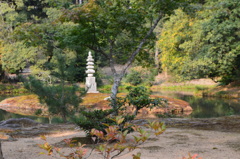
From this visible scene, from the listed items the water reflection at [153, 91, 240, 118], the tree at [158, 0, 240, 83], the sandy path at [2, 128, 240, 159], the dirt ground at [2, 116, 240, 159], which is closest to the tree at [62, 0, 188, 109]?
the dirt ground at [2, 116, 240, 159]

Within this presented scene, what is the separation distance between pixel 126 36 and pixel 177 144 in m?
4.81

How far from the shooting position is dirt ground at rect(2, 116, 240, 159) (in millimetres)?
4547

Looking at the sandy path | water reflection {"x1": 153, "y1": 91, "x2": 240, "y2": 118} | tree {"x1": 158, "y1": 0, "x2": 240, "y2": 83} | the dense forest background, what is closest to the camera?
the sandy path

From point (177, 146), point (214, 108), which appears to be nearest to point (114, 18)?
point (177, 146)

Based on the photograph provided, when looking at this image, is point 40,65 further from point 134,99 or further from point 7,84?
point 134,99

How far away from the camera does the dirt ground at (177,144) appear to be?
455 centimetres

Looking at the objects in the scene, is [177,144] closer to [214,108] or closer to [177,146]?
[177,146]

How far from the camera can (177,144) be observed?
17.1 ft

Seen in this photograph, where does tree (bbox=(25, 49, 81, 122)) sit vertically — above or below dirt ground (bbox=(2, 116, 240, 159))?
above

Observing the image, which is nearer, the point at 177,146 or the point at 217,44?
the point at 177,146

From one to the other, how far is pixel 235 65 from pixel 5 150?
19.0 meters

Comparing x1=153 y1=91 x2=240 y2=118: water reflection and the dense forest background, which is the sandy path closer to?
the dense forest background

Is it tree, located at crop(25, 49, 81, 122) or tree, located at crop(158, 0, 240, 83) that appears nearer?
tree, located at crop(25, 49, 81, 122)

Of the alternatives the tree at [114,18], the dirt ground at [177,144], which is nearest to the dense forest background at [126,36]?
the tree at [114,18]
